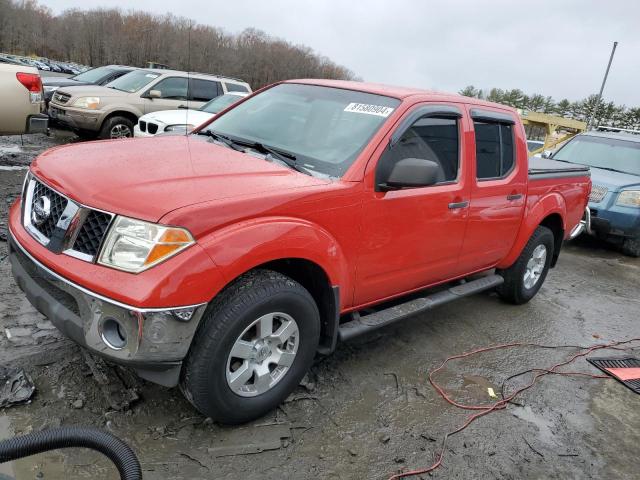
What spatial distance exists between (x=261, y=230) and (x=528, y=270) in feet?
11.8

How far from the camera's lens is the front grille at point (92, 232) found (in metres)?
2.34

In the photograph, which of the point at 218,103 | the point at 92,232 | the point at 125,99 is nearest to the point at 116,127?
the point at 125,99

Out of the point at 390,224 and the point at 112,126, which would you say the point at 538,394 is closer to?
the point at 390,224

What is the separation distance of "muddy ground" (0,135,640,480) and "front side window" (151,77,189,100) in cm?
719

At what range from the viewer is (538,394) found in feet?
11.9

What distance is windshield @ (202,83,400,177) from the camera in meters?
3.17

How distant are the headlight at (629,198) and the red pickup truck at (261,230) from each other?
14.8ft

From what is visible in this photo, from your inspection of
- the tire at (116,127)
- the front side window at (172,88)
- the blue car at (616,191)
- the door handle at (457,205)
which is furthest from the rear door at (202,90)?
the door handle at (457,205)

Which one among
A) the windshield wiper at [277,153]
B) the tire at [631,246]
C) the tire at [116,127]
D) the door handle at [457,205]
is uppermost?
the windshield wiper at [277,153]

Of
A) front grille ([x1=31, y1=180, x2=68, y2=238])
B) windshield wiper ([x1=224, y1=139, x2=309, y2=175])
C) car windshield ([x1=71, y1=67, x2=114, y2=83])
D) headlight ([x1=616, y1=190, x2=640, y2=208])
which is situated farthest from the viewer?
car windshield ([x1=71, y1=67, x2=114, y2=83])

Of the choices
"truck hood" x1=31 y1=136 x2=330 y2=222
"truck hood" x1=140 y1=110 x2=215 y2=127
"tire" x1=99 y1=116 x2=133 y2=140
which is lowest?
"tire" x1=99 y1=116 x2=133 y2=140

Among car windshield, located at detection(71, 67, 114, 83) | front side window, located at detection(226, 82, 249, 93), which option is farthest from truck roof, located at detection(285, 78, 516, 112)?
car windshield, located at detection(71, 67, 114, 83)

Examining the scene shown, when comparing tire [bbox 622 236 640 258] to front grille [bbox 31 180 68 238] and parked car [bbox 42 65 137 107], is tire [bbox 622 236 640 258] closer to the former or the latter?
front grille [bbox 31 180 68 238]

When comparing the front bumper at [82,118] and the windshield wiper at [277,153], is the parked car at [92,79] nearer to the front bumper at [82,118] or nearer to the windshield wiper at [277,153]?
the front bumper at [82,118]
